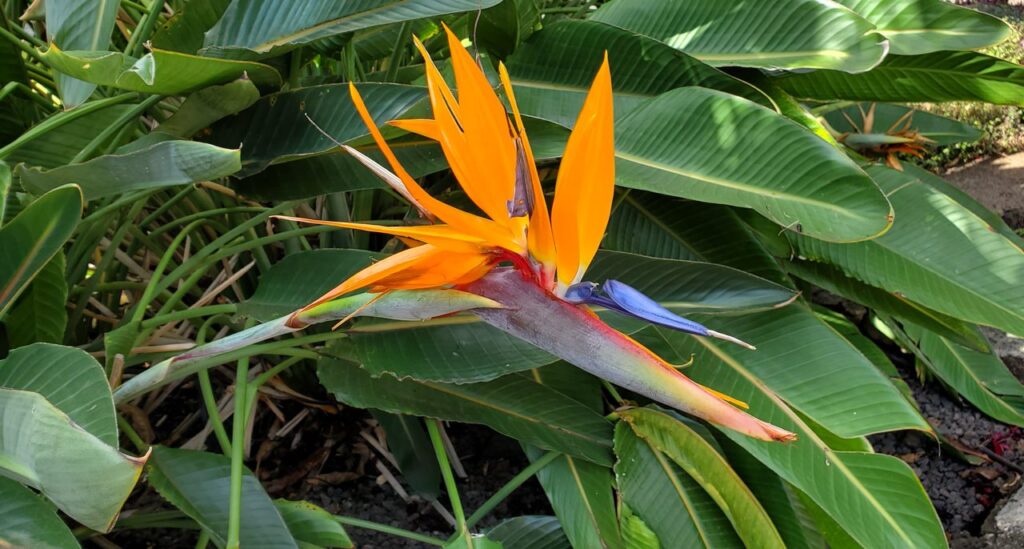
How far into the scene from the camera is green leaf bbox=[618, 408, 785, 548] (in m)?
0.80

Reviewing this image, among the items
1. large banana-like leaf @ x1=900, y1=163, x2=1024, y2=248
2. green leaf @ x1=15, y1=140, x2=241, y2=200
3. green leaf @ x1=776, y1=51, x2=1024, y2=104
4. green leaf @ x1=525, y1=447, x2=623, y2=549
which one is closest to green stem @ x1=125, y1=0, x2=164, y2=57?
green leaf @ x1=15, y1=140, x2=241, y2=200

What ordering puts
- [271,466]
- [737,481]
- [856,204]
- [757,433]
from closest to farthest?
[757,433] < [856,204] < [737,481] < [271,466]

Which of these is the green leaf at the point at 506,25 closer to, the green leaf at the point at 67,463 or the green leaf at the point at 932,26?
the green leaf at the point at 932,26

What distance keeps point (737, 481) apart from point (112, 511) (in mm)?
586

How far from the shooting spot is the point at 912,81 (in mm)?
1056

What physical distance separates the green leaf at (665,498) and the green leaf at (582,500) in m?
0.03

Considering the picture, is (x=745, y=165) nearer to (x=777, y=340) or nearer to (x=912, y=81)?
(x=777, y=340)

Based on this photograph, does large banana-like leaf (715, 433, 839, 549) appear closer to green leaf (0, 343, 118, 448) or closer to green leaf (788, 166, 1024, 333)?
green leaf (788, 166, 1024, 333)

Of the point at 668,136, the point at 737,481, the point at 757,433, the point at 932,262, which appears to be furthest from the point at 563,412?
the point at 757,433

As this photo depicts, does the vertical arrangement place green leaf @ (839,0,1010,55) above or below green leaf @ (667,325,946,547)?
above

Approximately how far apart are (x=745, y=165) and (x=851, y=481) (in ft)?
0.99

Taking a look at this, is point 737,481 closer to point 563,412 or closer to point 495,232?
point 563,412

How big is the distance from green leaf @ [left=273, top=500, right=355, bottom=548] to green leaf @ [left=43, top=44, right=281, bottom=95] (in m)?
0.37

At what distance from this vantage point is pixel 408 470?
1.00m
